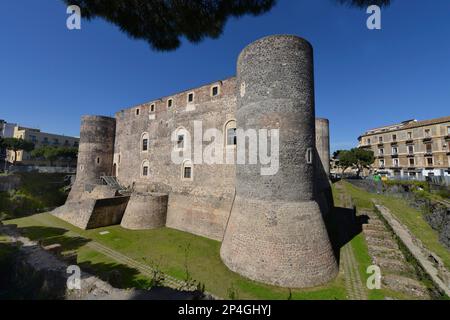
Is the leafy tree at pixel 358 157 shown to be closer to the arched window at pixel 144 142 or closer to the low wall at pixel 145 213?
the arched window at pixel 144 142

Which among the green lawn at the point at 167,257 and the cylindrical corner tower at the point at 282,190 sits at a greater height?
the cylindrical corner tower at the point at 282,190

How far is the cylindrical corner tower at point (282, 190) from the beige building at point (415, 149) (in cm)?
3031

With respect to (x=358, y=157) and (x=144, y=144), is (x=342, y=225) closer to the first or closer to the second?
(x=144, y=144)

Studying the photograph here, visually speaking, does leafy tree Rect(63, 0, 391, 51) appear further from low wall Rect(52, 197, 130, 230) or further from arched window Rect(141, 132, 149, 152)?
arched window Rect(141, 132, 149, 152)

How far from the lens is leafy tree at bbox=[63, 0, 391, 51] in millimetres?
5270

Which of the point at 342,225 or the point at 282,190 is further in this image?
the point at 342,225

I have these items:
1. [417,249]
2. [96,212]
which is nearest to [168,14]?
[417,249]

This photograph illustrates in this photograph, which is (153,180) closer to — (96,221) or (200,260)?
(96,221)

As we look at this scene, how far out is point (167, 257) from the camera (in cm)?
1040

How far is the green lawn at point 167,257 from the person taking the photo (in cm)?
748

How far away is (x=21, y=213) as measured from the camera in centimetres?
1925

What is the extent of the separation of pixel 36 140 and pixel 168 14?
183 feet

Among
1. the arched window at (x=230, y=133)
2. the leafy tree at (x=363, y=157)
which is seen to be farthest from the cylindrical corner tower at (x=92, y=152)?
the leafy tree at (x=363, y=157)
